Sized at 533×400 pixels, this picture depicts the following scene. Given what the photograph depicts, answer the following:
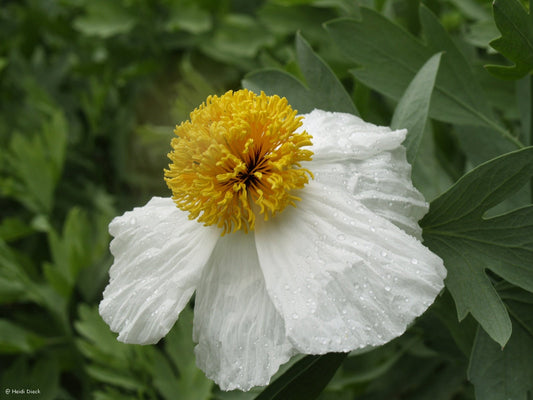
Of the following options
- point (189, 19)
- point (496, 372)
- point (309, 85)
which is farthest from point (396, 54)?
point (189, 19)

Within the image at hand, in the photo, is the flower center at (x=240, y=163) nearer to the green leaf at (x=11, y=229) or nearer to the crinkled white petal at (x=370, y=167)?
the crinkled white petal at (x=370, y=167)

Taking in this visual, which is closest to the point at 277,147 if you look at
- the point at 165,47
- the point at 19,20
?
the point at 165,47

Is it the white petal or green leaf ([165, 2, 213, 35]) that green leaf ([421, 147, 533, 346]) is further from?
green leaf ([165, 2, 213, 35])

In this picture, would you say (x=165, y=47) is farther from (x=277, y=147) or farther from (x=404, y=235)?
(x=404, y=235)

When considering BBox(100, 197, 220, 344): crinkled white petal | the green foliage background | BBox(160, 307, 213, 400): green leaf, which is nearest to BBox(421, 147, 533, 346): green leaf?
the green foliage background

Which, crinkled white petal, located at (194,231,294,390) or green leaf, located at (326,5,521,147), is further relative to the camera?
green leaf, located at (326,5,521,147)

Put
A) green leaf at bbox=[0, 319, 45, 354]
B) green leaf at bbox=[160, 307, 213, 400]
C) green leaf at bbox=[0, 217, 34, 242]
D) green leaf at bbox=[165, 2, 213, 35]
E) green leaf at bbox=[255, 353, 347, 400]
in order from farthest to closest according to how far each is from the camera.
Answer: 1. green leaf at bbox=[165, 2, 213, 35]
2. green leaf at bbox=[0, 217, 34, 242]
3. green leaf at bbox=[0, 319, 45, 354]
4. green leaf at bbox=[160, 307, 213, 400]
5. green leaf at bbox=[255, 353, 347, 400]
